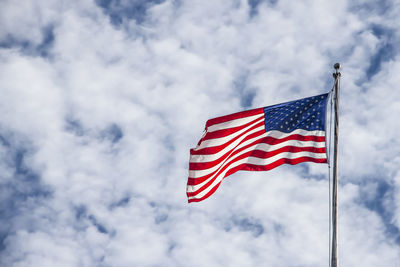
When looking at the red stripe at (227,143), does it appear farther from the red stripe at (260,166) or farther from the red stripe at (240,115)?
the red stripe at (260,166)

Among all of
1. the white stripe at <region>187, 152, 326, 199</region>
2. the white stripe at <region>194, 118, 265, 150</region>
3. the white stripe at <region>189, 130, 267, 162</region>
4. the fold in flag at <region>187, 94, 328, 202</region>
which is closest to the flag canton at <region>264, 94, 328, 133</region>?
the fold in flag at <region>187, 94, 328, 202</region>

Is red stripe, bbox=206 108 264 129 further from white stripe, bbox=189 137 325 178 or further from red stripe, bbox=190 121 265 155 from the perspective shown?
white stripe, bbox=189 137 325 178

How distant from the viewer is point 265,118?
18.3m

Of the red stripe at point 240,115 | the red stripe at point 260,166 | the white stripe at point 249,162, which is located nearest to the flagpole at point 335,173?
the red stripe at point 260,166

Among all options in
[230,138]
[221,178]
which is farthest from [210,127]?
[221,178]

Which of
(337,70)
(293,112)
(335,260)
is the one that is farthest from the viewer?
(293,112)

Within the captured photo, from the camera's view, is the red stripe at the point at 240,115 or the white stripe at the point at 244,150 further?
the red stripe at the point at 240,115

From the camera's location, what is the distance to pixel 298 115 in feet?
58.9

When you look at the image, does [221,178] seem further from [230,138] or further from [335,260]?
[335,260]

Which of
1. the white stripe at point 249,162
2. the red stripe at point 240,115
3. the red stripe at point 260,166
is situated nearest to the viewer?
the red stripe at point 260,166

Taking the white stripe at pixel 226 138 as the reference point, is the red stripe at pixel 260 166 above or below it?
below

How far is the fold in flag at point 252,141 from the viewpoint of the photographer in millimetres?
17734

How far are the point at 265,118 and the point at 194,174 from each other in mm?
3536

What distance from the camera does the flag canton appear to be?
17.7 meters
